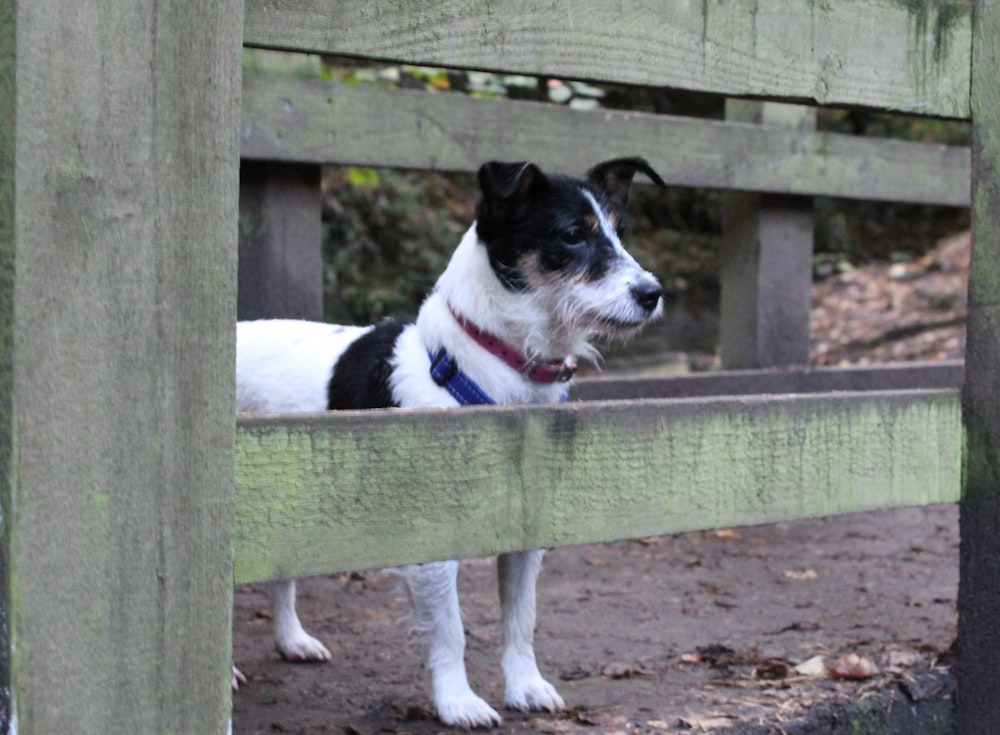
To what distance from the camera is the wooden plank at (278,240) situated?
14.5 ft

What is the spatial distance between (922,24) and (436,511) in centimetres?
170

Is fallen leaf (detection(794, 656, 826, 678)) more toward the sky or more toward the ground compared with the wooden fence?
more toward the ground

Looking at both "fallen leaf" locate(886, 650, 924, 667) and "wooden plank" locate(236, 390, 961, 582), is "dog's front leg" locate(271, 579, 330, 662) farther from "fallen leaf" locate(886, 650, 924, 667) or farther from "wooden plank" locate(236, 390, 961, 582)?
"wooden plank" locate(236, 390, 961, 582)

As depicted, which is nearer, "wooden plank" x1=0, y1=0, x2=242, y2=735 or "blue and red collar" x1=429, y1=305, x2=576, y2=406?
"wooden plank" x1=0, y1=0, x2=242, y2=735

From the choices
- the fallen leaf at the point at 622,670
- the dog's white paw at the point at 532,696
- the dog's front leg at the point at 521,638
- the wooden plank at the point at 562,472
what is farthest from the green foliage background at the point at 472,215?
the wooden plank at the point at 562,472

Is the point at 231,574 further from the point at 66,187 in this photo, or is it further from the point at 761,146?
the point at 761,146

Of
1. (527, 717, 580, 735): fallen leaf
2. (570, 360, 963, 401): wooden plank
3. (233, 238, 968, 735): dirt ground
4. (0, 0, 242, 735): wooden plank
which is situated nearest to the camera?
(0, 0, 242, 735): wooden plank

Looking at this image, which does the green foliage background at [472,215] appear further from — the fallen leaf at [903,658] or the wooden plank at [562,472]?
the wooden plank at [562,472]

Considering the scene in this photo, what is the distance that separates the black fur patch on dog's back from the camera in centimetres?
366

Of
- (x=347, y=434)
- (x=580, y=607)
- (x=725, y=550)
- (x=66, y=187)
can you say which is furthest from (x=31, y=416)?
(x=725, y=550)

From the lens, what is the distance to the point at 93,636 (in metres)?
1.73

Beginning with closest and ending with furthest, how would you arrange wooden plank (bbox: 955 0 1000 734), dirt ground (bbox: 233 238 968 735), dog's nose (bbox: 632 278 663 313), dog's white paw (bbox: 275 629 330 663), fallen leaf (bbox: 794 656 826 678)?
wooden plank (bbox: 955 0 1000 734), dirt ground (bbox: 233 238 968 735), fallen leaf (bbox: 794 656 826 678), dog's nose (bbox: 632 278 663 313), dog's white paw (bbox: 275 629 330 663)

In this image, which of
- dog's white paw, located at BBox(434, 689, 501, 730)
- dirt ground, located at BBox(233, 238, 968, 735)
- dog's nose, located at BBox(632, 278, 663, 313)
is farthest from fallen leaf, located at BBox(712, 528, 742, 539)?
dog's white paw, located at BBox(434, 689, 501, 730)

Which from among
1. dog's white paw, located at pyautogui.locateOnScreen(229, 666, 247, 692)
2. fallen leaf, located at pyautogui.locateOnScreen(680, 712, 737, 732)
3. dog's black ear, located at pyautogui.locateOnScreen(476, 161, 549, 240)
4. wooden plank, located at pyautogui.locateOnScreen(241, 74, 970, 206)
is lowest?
dog's white paw, located at pyautogui.locateOnScreen(229, 666, 247, 692)
